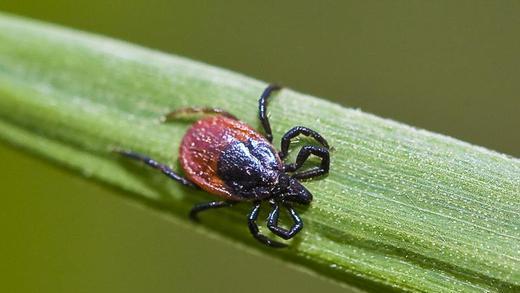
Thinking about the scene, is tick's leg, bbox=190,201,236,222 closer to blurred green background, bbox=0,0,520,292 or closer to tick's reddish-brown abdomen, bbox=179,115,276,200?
tick's reddish-brown abdomen, bbox=179,115,276,200

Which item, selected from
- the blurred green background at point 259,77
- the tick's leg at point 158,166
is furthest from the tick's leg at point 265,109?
the blurred green background at point 259,77

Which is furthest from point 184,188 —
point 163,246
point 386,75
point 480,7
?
point 480,7

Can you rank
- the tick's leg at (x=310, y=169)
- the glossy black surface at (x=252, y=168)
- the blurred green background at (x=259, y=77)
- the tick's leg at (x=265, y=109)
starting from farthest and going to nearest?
the blurred green background at (x=259, y=77)
the glossy black surface at (x=252, y=168)
the tick's leg at (x=265, y=109)
the tick's leg at (x=310, y=169)

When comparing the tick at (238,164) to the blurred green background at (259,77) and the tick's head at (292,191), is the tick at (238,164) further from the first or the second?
the blurred green background at (259,77)

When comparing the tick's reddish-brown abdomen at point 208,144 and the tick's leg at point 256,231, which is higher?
the tick's reddish-brown abdomen at point 208,144

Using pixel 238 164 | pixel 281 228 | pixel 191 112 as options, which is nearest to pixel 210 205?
pixel 238 164

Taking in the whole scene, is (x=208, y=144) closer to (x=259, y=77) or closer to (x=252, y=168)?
(x=252, y=168)

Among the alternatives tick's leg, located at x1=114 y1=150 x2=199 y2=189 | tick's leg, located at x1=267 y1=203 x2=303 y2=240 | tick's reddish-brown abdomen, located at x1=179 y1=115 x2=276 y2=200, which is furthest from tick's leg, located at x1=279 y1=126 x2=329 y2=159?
tick's leg, located at x1=114 y1=150 x2=199 y2=189
